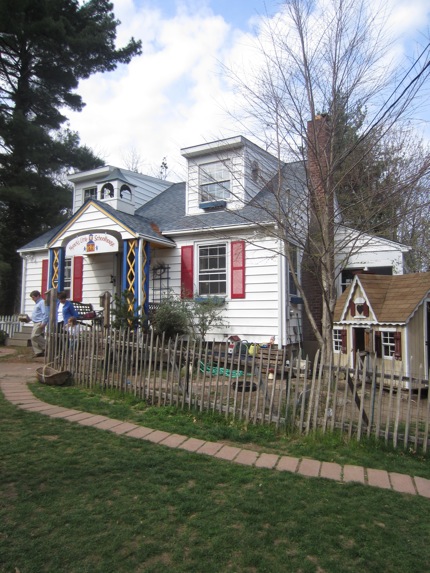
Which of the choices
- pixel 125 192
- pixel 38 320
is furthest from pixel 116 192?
pixel 38 320

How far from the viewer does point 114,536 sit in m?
2.66

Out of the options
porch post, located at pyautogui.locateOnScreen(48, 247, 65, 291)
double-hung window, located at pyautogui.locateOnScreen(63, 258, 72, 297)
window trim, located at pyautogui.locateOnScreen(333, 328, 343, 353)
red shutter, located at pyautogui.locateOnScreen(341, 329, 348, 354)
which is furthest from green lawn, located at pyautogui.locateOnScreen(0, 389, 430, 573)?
double-hung window, located at pyautogui.locateOnScreen(63, 258, 72, 297)

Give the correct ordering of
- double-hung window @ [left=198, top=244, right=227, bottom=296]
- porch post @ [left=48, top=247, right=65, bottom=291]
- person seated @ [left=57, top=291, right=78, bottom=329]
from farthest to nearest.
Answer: porch post @ [left=48, top=247, right=65, bottom=291] → double-hung window @ [left=198, top=244, right=227, bottom=296] → person seated @ [left=57, top=291, right=78, bottom=329]

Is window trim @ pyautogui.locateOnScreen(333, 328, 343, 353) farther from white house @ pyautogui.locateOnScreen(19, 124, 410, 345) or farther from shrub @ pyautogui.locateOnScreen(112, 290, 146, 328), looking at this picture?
shrub @ pyautogui.locateOnScreen(112, 290, 146, 328)

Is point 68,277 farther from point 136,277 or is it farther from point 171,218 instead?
point 136,277

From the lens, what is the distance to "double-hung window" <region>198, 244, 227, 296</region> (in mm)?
11695

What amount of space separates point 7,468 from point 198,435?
6.82 feet

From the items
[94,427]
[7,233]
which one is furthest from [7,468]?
[7,233]

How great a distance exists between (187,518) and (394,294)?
22.2 feet

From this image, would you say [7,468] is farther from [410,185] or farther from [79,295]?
[79,295]

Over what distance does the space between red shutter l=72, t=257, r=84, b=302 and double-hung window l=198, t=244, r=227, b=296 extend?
4.67 meters

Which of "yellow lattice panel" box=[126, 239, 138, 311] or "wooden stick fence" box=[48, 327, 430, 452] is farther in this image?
"yellow lattice panel" box=[126, 239, 138, 311]

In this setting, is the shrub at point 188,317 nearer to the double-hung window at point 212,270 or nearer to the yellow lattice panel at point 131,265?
the double-hung window at point 212,270

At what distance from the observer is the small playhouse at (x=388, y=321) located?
25.1 feet
